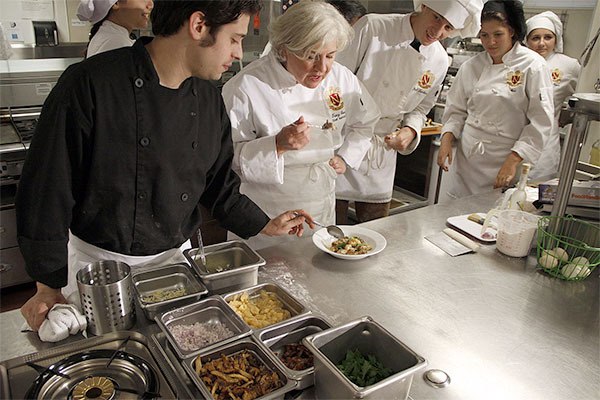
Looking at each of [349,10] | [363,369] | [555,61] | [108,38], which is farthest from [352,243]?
[555,61]

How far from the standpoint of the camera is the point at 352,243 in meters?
1.58

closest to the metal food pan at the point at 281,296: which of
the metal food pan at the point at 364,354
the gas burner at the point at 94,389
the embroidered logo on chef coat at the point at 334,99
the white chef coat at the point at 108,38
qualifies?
the metal food pan at the point at 364,354

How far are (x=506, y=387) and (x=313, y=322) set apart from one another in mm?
437

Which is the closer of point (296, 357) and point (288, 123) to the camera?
point (296, 357)

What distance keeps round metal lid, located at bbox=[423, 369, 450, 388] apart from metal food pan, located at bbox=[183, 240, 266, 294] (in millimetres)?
496

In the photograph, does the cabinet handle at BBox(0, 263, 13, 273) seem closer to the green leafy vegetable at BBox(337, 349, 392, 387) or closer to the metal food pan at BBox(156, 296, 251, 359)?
the metal food pan at BBox(156, 296, 251, 359)

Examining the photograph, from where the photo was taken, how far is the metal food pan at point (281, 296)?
1.16 metres

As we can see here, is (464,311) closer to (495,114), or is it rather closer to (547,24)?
(495,114)

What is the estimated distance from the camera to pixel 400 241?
167cm

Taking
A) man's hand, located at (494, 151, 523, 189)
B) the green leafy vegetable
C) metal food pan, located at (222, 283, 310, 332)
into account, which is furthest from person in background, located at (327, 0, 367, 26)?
the green leafy vegetable

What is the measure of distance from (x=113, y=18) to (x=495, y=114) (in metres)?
2.03

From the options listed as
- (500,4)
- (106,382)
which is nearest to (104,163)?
(106,382)

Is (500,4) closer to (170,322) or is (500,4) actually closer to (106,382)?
(170,322)

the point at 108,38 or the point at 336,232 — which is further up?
the point at 108,38
